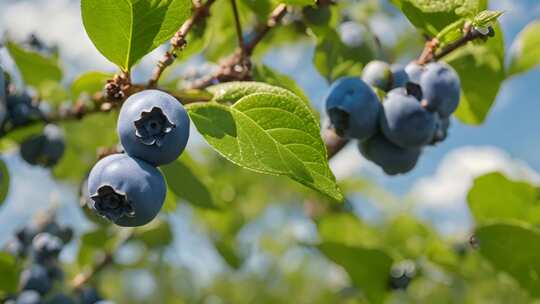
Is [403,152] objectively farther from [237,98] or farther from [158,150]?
[158,150]

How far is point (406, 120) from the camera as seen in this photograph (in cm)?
144

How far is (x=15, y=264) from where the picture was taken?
185cm

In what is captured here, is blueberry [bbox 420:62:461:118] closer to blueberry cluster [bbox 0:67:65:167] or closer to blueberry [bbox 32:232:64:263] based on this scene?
blueberry cluster [bbox 0:67:65:167]

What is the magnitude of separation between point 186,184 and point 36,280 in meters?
0.67

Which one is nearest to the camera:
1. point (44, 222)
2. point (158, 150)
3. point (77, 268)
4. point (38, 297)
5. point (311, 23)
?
point (158, 150)

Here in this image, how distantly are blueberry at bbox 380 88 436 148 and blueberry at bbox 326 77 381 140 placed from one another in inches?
1.2

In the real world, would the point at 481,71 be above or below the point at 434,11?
below

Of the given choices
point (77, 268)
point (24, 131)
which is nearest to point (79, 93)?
point (24, 131)

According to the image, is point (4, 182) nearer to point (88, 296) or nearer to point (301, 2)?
point (88, 296)

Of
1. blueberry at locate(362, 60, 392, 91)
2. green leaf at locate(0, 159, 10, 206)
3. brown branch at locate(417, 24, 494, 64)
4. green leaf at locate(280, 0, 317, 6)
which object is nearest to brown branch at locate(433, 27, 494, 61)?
brown branch at locate(417, 24, 494, 64)

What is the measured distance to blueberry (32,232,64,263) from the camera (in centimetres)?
221

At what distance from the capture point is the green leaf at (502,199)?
1.91 m

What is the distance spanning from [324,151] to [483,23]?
35 centimetres

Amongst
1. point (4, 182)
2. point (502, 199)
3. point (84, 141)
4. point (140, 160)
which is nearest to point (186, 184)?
point (4, 182)
